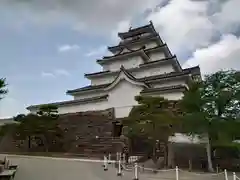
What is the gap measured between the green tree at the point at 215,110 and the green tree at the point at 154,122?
3.34 ft

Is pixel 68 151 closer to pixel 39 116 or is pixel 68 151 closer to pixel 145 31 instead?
pixel 39 116

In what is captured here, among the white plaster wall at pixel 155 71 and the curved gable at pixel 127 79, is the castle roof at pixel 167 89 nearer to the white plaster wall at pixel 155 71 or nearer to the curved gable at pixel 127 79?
the curved gable at pixel 127 79

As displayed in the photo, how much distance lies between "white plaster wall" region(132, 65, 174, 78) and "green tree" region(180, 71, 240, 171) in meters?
13.5

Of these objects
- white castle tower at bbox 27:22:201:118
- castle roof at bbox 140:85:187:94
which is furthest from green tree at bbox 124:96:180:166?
white castle tower at bbox 27:22:201:118

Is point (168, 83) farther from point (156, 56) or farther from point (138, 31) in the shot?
point (138, 31)

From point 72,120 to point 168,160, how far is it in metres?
11.7

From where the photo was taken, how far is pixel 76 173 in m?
13.4

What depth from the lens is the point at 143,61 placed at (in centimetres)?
3053

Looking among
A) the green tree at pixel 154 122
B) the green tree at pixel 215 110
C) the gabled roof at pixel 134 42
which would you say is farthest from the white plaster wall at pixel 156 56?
the green tree at pixel 215 110

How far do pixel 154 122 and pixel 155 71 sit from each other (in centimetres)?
1432

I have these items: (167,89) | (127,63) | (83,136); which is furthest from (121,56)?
(83,136)

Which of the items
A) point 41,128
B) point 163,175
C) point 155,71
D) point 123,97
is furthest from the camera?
point 155,71

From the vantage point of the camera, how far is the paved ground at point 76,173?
40.7 feet

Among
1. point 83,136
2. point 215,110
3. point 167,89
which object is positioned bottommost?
point 83,136
